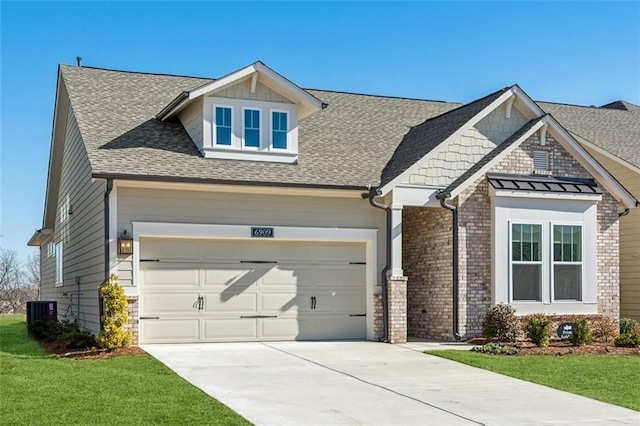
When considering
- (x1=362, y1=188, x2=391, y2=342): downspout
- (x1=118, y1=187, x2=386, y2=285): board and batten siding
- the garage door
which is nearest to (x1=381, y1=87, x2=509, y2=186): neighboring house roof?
(x1=362, y1=188, x2=391, y2=342): downspout

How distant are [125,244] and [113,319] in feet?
5.48

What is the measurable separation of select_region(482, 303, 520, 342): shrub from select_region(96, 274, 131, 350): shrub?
780 cm

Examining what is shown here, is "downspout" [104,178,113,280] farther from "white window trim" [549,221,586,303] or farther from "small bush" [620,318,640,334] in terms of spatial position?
"small bush" [620,318,640,334]

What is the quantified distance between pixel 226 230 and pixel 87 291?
171 inches

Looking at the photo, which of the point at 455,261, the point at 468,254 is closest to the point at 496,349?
the point at 455,261

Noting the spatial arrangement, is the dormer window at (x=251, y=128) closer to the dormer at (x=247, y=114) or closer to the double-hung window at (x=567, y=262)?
the dormer at (x=247, y=114)

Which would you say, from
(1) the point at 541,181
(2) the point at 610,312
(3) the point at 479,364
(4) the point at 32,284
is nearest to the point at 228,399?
(3) the point at 479,364

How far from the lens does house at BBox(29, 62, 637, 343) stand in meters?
17.0

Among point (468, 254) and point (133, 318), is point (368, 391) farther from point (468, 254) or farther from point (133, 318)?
point (468, 254)

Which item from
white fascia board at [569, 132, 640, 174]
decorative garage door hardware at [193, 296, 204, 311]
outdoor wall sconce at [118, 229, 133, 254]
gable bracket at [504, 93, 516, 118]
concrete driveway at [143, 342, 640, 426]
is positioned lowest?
concrete driveway at [143, 342, 640, 426]

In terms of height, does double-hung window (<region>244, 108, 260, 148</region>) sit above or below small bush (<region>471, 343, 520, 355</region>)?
above

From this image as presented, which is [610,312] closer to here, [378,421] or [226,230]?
[226,230]

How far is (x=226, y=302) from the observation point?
17.6m

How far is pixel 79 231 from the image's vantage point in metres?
21.1
